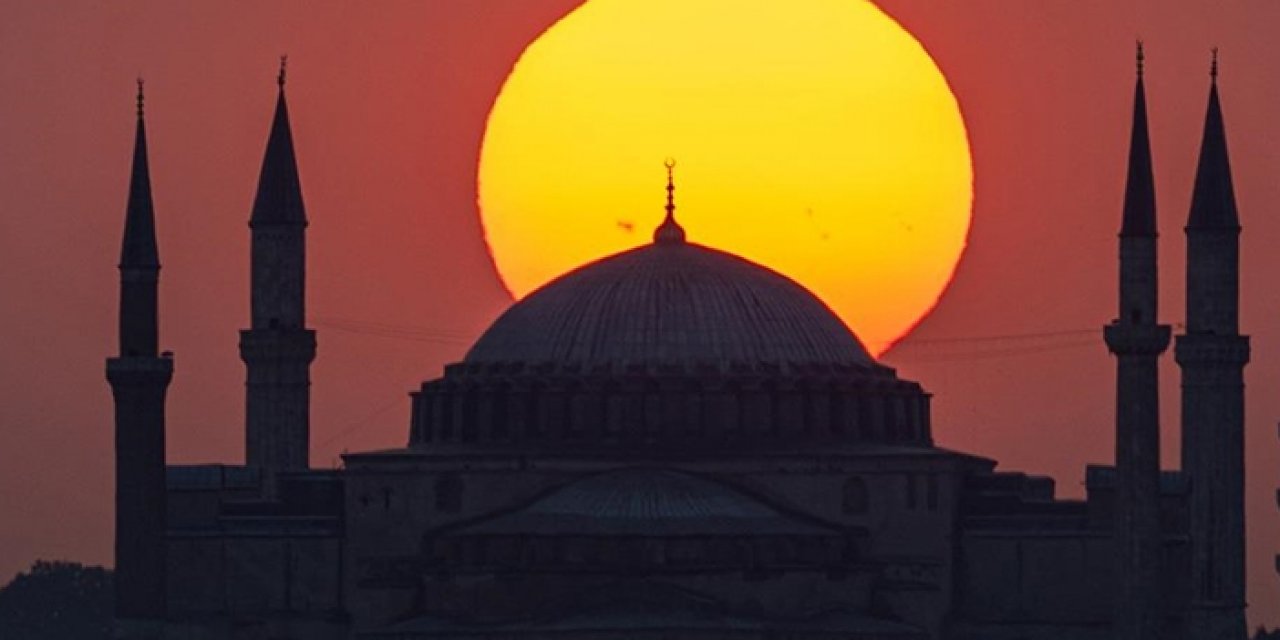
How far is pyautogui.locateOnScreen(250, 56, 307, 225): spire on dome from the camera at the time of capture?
145 metres

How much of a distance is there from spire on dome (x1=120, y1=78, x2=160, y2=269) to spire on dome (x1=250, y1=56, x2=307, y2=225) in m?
2.94

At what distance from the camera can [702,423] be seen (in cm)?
14000

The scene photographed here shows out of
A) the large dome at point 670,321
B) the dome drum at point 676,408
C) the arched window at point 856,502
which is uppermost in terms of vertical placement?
the large dome at point 670,321

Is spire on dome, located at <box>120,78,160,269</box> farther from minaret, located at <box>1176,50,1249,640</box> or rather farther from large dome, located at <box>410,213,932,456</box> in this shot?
minaret, located at <box>1176,50,1249,640</box>

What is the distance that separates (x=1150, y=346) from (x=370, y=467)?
15721mm

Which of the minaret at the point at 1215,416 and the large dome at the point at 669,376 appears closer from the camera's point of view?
the large dome at the point at 669,376

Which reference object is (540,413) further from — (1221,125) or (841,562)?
(1221,125)

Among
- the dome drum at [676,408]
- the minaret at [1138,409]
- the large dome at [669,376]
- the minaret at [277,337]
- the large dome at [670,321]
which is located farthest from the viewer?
the minaret at [277,337]

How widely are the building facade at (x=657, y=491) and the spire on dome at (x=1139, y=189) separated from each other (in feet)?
0.14

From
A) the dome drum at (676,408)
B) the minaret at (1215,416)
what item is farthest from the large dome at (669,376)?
the minaret at (1215,416)

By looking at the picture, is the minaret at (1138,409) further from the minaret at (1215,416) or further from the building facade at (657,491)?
the minaret at (1215,416)

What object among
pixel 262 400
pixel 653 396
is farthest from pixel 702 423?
pixel 262 400

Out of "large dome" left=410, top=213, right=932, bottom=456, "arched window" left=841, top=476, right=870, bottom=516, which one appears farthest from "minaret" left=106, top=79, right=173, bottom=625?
"arched window" left=841, top=476, right=870, bottom=516

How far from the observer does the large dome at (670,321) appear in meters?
141
